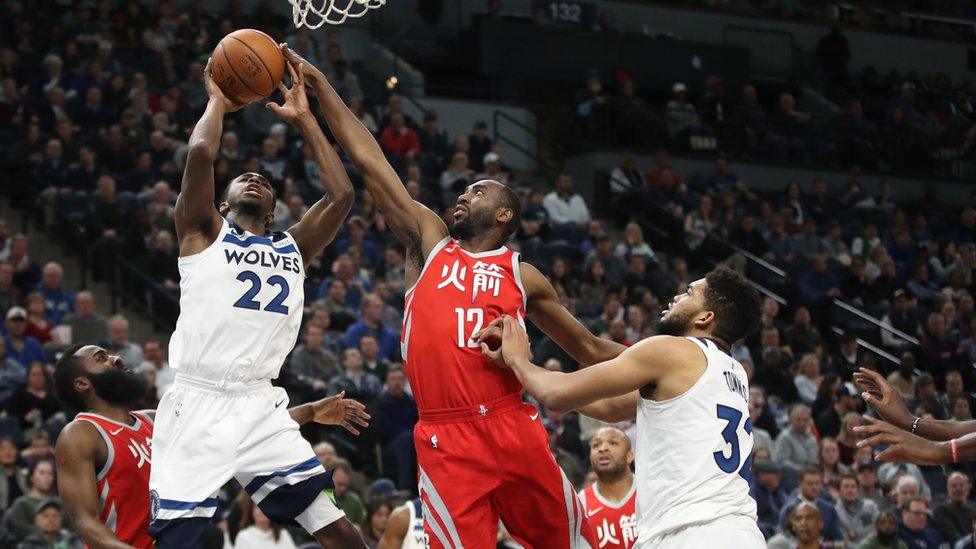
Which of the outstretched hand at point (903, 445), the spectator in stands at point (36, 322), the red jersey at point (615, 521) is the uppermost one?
the outstretched hand at point (903, 445)

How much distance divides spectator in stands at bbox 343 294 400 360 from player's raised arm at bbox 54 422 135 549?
6.37m

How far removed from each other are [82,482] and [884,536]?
24.2 feet

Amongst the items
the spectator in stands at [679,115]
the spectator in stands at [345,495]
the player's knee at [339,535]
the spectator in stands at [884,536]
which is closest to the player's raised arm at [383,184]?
the player's knee at [339,535]

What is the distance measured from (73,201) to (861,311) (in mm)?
9976

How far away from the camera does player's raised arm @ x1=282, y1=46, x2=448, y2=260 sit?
6008 mm

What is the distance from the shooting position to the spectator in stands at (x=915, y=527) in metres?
11.7

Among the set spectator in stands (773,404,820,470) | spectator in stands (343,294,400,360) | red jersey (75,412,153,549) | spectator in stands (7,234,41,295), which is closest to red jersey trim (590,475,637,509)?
red jersey (75,412,153,549)

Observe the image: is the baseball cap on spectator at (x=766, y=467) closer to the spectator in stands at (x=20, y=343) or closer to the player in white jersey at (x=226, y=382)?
the spectator in stands at (x=20, y=343)

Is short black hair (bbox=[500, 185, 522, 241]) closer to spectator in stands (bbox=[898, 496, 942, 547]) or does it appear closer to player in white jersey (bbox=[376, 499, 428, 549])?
player in white jersey (bbox=[376, 499, 428, 549])

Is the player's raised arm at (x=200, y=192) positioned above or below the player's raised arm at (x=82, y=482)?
above

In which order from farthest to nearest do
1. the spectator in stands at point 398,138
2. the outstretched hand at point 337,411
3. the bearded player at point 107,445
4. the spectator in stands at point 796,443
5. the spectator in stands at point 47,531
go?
the spectator in stands at point 398,138 → the spectator in stands at point 796,443 → the spectator in stands at point 47,531 → the outstretched hand at point 337,411 → the bearded player at point 107,445

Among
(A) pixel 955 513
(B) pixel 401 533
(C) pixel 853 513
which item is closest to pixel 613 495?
(B) pixel 401 533

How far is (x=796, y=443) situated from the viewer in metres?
13.2

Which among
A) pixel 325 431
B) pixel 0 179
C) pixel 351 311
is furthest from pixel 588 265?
pixel 0 179
